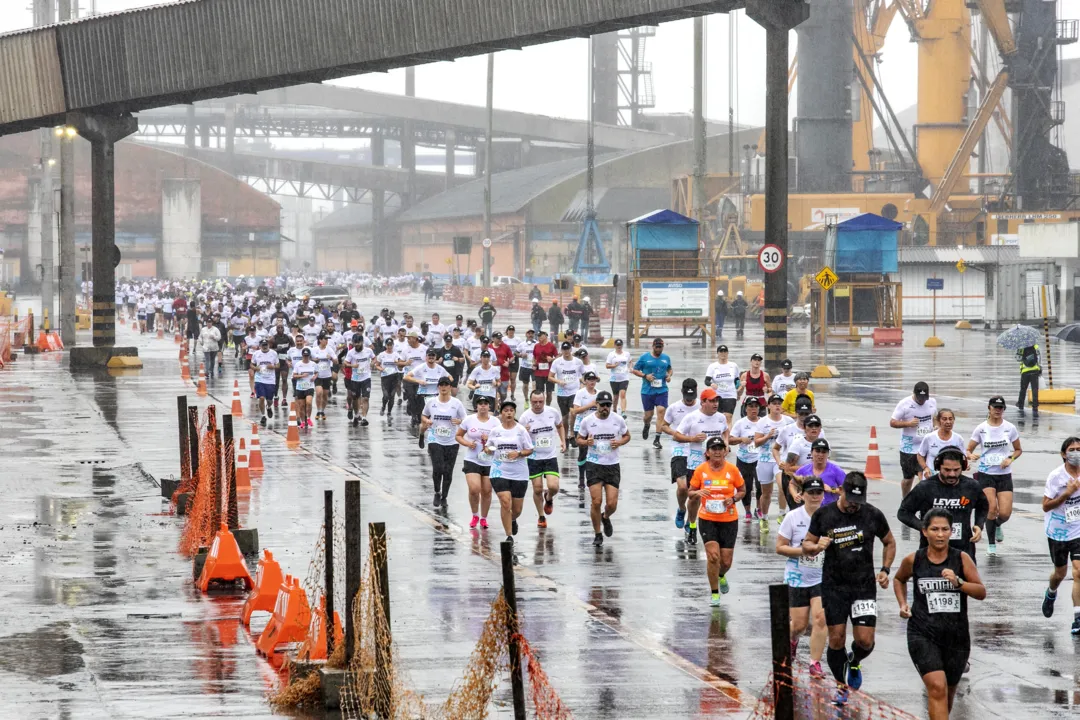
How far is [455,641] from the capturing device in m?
12.4

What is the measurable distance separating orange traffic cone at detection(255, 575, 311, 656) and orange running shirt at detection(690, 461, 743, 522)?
3.75m

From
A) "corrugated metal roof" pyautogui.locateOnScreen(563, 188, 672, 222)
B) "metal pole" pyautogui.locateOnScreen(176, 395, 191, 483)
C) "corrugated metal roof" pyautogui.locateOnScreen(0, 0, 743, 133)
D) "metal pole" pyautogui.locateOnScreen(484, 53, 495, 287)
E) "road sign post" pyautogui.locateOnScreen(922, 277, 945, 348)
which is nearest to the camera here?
"metal pole" pyautogui.locateOnScreen(176, 395, 191, 483)

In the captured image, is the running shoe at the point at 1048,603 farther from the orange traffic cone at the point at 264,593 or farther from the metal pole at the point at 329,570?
the orange traffic cone at the point at 264,593

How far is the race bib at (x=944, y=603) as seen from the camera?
9312mm

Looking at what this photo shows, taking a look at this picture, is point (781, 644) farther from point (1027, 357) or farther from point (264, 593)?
point (1027, 357)

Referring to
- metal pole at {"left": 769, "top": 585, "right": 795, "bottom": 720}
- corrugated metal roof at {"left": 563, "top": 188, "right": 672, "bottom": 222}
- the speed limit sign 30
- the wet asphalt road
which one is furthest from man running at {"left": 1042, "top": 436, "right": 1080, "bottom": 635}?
corrugated metal roof at {"left": 563, "top": 188, "right": 672, "bottom": 222}

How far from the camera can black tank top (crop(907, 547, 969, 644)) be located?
9.30 m

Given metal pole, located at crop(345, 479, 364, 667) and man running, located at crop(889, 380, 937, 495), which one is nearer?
metal pole, located at crop(345, 479, 364, 667)

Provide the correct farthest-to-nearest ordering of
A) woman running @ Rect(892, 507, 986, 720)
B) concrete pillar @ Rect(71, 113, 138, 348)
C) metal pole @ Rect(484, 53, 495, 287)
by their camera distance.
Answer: metal pole @ Rect(484, 53, 495, 287) < concrete pillar @ Rect(71, 113, 138, 348) < woman running @ Rect(892, 507, 986, 720)

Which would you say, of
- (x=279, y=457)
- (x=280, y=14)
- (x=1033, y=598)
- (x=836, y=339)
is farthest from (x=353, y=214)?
(x=1033, y=598)

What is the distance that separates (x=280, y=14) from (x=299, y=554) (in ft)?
82.0

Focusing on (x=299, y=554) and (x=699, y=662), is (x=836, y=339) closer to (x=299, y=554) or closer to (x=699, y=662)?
(x=299, y=554)

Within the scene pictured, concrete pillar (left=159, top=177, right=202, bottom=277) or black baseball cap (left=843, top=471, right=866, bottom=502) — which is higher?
concrete pillar (left=159, top=177, right=202, bottom=277)

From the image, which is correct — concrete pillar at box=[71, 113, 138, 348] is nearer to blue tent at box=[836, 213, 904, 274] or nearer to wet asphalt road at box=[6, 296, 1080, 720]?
wet asphalt road at box=[6, 296, 1080, 720]
